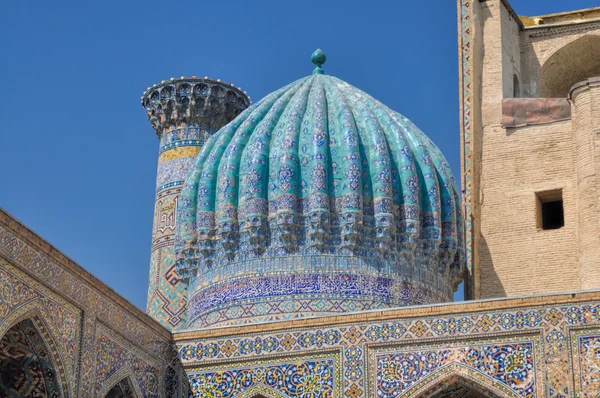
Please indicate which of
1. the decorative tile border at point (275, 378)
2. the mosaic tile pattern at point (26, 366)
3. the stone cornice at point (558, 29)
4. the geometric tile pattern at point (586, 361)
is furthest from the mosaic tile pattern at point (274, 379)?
the stone cornice at point (558, 29)

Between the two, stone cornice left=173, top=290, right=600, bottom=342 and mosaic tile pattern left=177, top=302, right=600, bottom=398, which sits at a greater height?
stone cornice left=173, top=290, right=600, bottom=342

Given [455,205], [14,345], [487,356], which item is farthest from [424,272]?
[14,345]

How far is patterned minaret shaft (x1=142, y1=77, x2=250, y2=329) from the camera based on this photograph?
14070 mm

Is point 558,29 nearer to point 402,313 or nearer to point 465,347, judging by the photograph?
point 402,313

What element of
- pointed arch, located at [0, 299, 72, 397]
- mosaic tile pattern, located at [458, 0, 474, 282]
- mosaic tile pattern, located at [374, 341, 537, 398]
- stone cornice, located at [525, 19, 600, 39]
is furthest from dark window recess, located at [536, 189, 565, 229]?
pointed arch, located at [0, 299, 72, 397]

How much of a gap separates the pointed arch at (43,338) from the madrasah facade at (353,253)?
0.04 ft

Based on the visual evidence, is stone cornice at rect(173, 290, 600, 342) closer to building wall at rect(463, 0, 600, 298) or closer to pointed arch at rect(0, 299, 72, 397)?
pointed arch at rect(0, 299, 72, 397)

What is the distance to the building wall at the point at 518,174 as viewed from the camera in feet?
43.5

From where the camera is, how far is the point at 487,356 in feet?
31.8

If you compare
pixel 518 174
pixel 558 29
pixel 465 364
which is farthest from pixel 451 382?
pixel 558 29

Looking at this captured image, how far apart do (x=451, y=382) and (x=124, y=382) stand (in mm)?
2311

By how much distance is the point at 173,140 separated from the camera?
49.4 feet

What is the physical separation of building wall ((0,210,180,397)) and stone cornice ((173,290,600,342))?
0.40 meters

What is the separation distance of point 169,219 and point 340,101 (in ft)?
8.08
